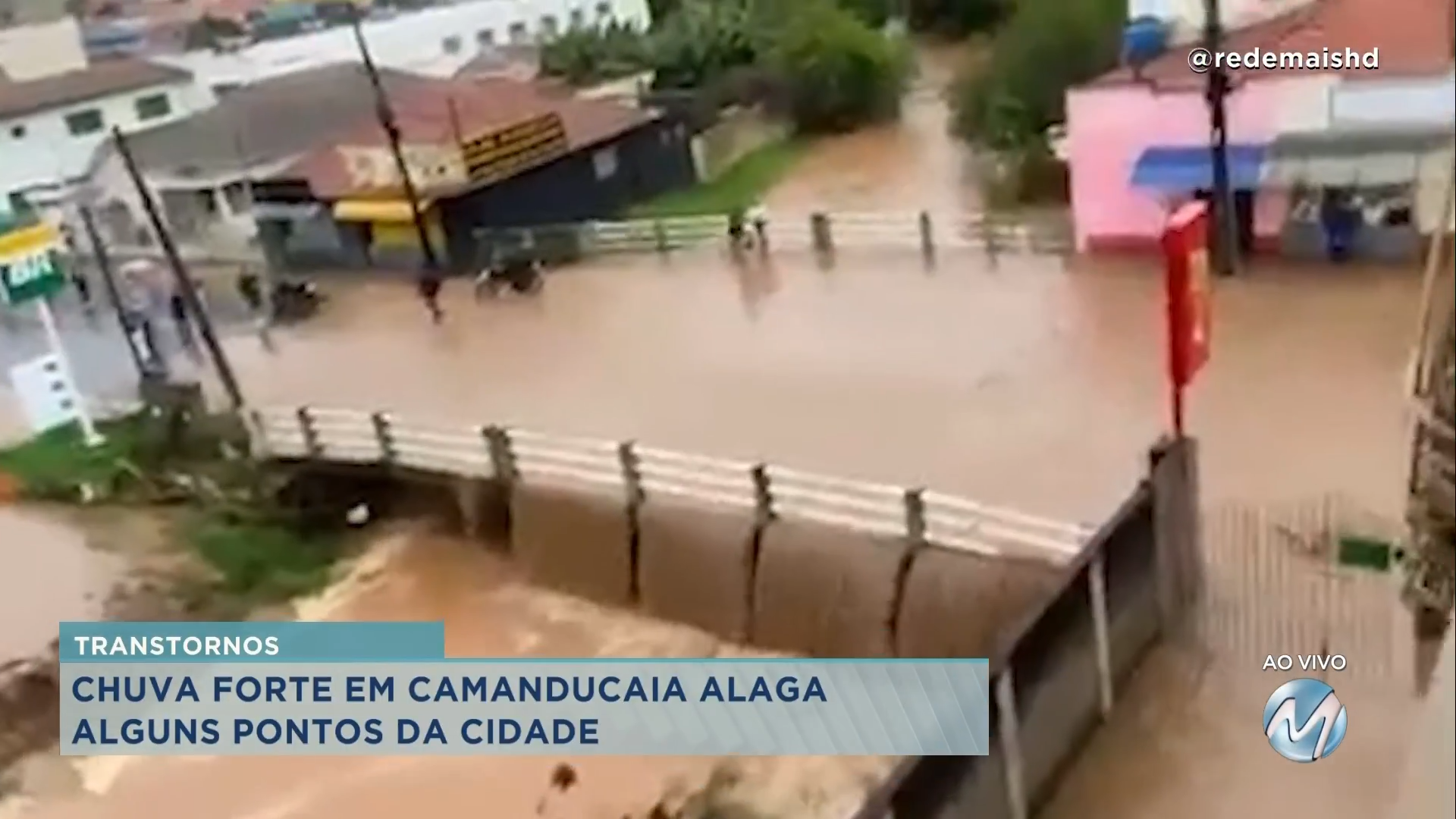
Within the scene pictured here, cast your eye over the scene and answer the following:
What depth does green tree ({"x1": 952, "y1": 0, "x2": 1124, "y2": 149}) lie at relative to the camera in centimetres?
961

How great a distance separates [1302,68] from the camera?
7211 millimetres

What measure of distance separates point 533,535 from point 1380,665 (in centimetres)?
362

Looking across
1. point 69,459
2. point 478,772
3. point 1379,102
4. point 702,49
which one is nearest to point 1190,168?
point 1379,102

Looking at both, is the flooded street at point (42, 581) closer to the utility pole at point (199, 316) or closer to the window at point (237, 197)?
the utility pole at point (199, 316)

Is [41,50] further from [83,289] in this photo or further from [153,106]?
[83,289]

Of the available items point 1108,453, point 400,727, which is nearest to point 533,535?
point 400,727

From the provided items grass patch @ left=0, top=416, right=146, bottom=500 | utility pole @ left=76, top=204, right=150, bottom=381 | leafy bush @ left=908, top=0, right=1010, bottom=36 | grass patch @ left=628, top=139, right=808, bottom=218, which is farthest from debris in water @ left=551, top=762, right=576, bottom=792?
leafy bush @ left=908, top=0, right=1010, bottom=36

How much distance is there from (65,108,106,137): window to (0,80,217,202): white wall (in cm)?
2

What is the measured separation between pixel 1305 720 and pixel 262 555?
4.91 m

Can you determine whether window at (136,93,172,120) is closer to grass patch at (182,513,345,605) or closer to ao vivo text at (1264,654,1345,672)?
grass patch at (182,513,345,605)

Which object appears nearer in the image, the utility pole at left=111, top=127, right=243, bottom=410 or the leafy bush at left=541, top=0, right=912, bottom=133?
the utility pole at left=111, top=127, right=243, bottom=410

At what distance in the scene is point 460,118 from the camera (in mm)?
11031

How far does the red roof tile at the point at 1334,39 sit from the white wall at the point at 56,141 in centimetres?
829

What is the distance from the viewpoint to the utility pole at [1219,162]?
7.28 metres
